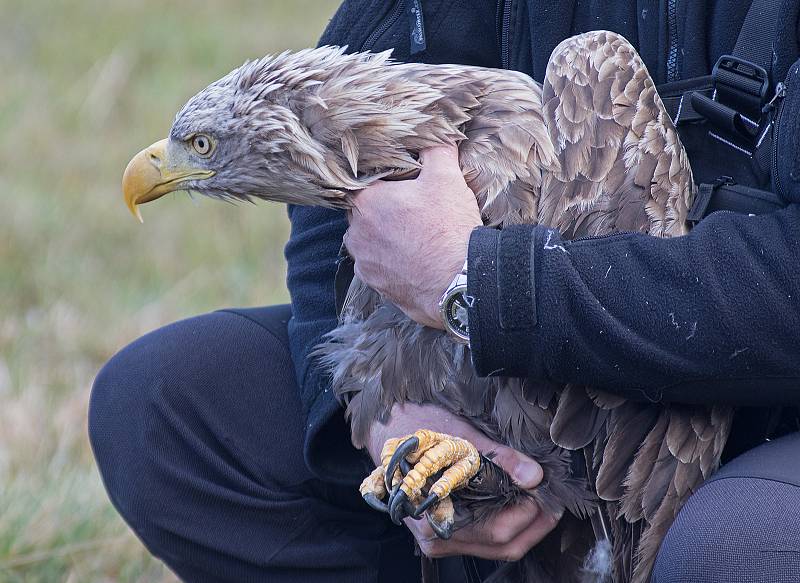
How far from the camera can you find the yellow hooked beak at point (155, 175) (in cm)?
263

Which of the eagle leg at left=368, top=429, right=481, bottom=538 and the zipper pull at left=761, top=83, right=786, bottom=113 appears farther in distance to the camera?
the eagle leg at left=368, top=429, right=481, bottom=538

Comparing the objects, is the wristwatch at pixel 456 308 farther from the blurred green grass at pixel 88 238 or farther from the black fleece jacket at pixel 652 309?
the blurred green grass at pixel 88 238

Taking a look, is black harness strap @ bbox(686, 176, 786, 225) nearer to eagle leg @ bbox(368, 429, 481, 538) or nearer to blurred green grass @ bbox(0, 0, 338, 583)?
eagle leg @ bbox(368, 429, 481, 538)

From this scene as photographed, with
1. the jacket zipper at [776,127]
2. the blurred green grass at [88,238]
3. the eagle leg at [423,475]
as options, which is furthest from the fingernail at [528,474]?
the blurred green grass at [88,238]

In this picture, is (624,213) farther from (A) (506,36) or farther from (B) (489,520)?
(B) (489,520)

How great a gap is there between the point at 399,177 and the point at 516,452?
59 centimetres

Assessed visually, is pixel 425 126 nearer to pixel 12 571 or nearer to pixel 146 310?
pixel 12 571

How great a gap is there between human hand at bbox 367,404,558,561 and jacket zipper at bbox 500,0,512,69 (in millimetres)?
787

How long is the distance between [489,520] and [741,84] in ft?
3.22

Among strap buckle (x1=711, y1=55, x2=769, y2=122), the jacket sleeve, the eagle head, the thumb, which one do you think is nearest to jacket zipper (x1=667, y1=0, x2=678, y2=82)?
strap buckle (x1=711, y1=55, x2=769, y2=122)

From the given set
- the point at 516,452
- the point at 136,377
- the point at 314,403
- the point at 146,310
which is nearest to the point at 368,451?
the point at 314,403

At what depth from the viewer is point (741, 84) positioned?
7.27ft

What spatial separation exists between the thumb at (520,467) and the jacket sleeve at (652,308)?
1.10 feet

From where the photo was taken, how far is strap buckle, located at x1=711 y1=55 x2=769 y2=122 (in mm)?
2201
